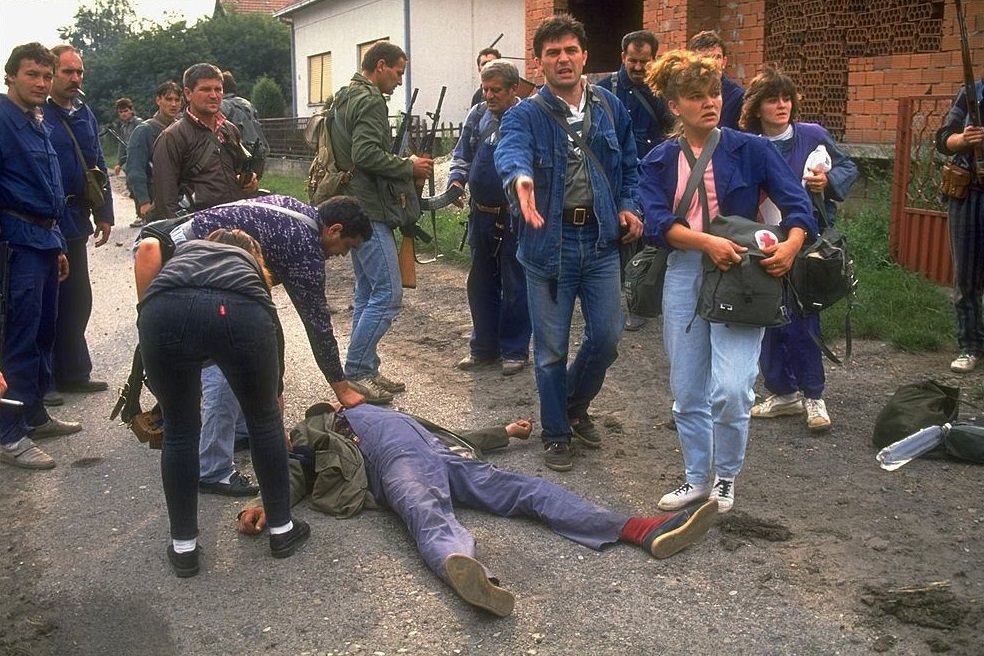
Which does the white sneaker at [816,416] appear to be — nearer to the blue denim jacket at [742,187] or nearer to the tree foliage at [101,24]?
the blue denim jacket at [742,187]

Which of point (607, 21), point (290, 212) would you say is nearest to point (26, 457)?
point (290, 212)

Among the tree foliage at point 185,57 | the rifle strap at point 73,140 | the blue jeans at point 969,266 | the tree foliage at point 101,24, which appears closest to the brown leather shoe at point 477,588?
the blue jeans at point 969,266

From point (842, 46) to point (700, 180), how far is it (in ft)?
25.0

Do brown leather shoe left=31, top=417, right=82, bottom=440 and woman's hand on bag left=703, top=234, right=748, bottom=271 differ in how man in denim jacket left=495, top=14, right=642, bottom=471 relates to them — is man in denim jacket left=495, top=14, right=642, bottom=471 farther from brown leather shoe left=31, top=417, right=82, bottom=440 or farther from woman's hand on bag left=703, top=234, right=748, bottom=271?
brown leather shoe left=31, top=417, right=82, bottom=440

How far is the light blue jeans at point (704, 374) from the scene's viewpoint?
4285mm

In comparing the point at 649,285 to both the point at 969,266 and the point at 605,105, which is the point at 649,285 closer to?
the point at 605,105

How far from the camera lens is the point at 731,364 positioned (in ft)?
14.0

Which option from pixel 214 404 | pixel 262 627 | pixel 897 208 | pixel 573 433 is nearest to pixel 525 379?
pixel 573 433

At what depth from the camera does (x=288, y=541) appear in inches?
165

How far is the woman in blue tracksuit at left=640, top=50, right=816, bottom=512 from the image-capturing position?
4.26 m

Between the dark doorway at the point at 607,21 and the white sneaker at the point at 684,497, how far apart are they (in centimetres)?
1191

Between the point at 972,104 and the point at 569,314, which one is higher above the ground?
the point at 972,104

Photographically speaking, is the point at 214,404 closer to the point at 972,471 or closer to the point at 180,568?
the point at 180,568

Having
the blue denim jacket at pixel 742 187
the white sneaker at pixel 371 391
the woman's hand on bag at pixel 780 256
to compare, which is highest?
the blue denim jacket at pixel 742 187
